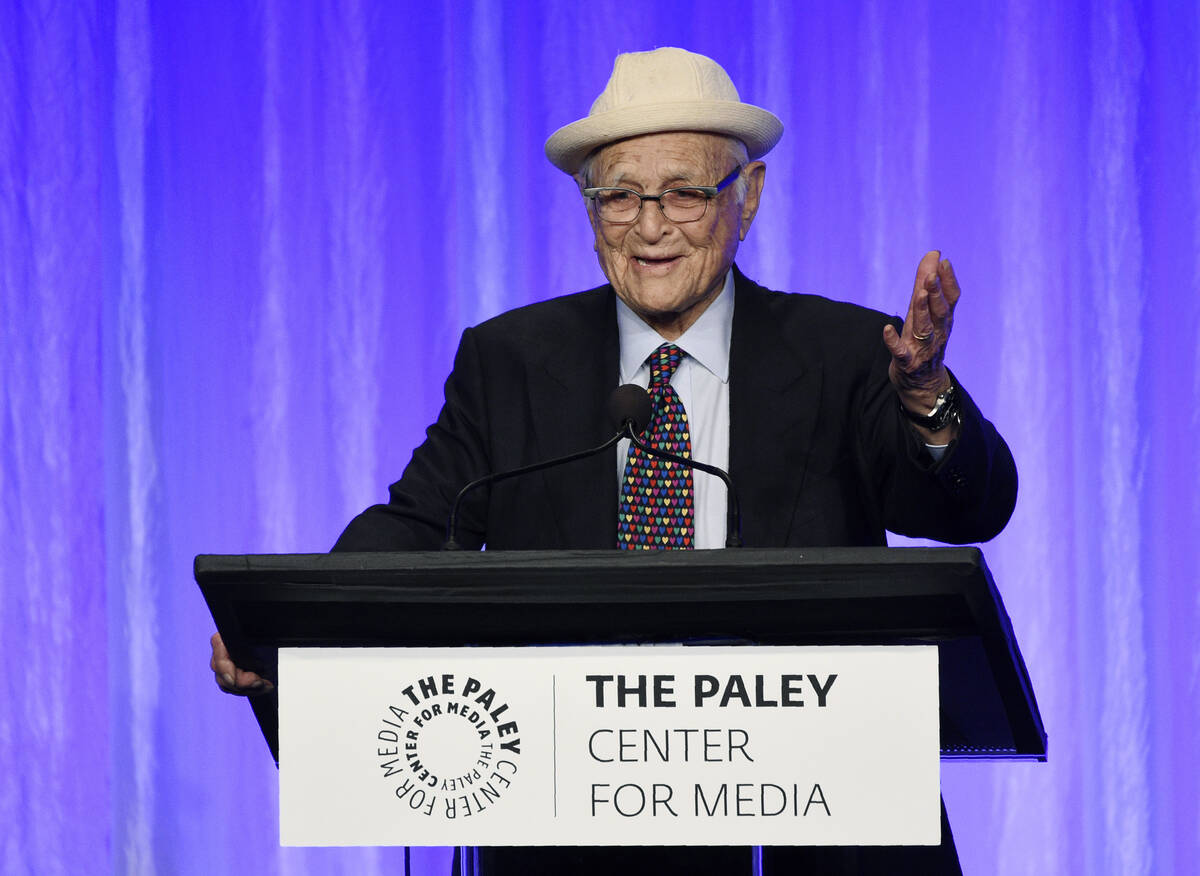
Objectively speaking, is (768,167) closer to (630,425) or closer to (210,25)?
(210,25)

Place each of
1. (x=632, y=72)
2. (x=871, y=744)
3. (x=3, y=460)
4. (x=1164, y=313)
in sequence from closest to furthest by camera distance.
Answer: (x=871, y=744) → (x=632, y=72) → (x=1164, y=313) → (x=3, y=460)

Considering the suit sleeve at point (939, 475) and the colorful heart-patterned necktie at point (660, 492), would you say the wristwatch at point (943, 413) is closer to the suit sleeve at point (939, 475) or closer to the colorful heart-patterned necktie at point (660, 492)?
the suit sleeve at point (939, 475)

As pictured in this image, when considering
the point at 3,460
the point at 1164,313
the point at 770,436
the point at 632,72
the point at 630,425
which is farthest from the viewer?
the point at 3,460

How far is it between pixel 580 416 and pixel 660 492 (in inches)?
8.0

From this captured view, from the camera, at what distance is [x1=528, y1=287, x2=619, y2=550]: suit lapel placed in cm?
183

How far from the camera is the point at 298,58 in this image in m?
3.11

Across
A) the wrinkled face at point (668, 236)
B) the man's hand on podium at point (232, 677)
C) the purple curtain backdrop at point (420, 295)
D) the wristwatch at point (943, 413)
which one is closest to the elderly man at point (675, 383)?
the wrinkled face at point (668, 236)

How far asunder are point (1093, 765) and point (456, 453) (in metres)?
1.54

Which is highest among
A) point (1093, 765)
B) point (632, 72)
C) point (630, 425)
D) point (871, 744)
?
Result: point (632, 72)

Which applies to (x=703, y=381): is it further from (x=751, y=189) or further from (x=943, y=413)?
(x=943, y=413)

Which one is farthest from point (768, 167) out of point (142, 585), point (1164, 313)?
point (142, 585)

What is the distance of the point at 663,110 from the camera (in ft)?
6.40

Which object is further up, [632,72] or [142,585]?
[632,72]

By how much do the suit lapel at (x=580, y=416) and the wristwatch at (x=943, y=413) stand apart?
42cm
